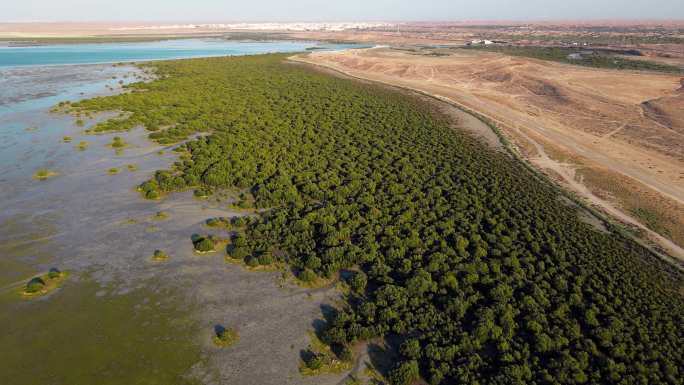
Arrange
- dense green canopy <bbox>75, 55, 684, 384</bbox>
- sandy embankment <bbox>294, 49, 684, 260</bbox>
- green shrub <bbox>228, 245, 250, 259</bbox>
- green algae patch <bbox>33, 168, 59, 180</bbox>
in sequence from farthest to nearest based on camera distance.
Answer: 1. sandy embankment <bbox>294, 49, 684, 260</bbox>
2. green algae patch <bbox>33, 168, 59, 180</bbox>
3. green shrub <bbox>228, 245, 250, 259</bbox>
4. dense green canopy <bbox>75, 55, 684, 384</bbox>

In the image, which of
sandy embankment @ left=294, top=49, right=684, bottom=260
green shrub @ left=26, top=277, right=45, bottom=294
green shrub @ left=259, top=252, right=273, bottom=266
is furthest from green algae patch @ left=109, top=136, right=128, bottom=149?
sandy embankment @ left=294, top=49, right=684, bottom=260

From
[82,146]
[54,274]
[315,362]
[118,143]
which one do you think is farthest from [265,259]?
[82,146]

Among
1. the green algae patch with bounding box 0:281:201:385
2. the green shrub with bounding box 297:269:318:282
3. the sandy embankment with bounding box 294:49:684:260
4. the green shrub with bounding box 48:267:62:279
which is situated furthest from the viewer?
the sandy embankment with bounding box 294:49:684:260

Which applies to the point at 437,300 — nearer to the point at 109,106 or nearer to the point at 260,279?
the point at 260,279

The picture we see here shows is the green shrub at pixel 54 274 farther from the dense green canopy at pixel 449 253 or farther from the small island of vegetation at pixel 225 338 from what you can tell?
the small island of vegetation at pixel 225 338

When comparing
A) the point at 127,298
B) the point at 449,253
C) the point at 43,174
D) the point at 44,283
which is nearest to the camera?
the point at 127,298

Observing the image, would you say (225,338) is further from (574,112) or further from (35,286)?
(574,112)

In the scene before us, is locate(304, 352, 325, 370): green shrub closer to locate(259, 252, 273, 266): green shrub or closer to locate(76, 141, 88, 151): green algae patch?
locate(259, 252, 273, 266): green shrub
